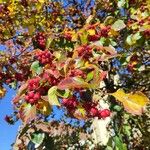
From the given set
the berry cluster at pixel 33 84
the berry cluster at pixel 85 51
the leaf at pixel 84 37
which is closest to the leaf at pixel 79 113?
the berry cluster at pixel 33 84

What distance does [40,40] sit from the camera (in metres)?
4.70

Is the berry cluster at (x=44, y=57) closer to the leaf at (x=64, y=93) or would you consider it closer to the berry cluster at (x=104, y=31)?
the berry cluster at (x=104, y=31)

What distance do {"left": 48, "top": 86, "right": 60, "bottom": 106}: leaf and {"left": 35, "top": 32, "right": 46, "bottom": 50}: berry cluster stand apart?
204cm

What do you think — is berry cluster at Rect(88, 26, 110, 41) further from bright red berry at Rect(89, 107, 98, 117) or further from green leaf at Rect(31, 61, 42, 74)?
bright red berry at Rect(89, 107, 98, 117)

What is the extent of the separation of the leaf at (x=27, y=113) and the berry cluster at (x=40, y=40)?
194cm

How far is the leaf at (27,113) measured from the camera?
107 inches

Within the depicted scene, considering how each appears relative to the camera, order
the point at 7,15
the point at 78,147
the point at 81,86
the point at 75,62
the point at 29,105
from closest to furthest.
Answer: the point at 81,86 → the point at 29,105 → the point at 75,62 → the point at 7,15 → the point at 78,147

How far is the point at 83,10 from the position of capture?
836 centimetres

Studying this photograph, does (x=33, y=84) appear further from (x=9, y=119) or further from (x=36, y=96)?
(x=9, y=119)

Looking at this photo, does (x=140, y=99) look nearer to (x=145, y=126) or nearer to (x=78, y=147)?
(x=145, y=126)

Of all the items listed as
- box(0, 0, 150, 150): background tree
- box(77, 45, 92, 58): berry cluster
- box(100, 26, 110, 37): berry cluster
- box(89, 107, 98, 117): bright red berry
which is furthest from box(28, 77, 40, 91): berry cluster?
box(100, 26, 110, 37): berry cluster

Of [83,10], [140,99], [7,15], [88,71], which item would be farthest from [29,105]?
[83,10]

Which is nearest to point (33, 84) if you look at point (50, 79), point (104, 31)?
point (50, 79)

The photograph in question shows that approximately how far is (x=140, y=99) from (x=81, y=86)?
1.42ft
